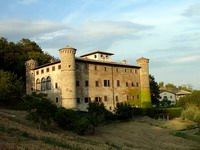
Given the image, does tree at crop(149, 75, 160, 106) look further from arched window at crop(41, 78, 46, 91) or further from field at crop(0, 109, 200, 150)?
arched window at crop(41, 78, 46, 91)

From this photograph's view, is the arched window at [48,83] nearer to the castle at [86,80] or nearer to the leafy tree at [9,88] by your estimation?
the castle at [86,80]

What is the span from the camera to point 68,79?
52.0 m

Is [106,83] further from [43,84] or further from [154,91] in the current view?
[154,91]

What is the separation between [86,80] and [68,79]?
4380 mm

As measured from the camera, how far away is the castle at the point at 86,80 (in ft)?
171

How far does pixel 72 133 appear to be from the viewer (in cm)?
3381

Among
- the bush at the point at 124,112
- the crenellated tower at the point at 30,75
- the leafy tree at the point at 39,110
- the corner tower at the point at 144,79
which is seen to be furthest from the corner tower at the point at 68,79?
A: the leafy tree at the point at 39,110

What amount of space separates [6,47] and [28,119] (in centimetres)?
2757

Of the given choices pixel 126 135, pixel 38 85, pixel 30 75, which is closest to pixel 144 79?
pixel 38 85

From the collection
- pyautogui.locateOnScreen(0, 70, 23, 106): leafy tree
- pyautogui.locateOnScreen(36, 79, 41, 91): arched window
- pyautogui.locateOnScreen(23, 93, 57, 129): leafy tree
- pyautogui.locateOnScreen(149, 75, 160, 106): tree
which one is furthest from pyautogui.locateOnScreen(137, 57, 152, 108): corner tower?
pyautogui.locateOnScreen(23, 93, 57, 129): leafy tree

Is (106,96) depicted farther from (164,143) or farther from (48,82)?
(164,143)

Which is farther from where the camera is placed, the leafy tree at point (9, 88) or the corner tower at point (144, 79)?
the corner tower at point (144, 79)

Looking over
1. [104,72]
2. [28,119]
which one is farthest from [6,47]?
[28,119]

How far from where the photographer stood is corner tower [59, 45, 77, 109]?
2041 inches
